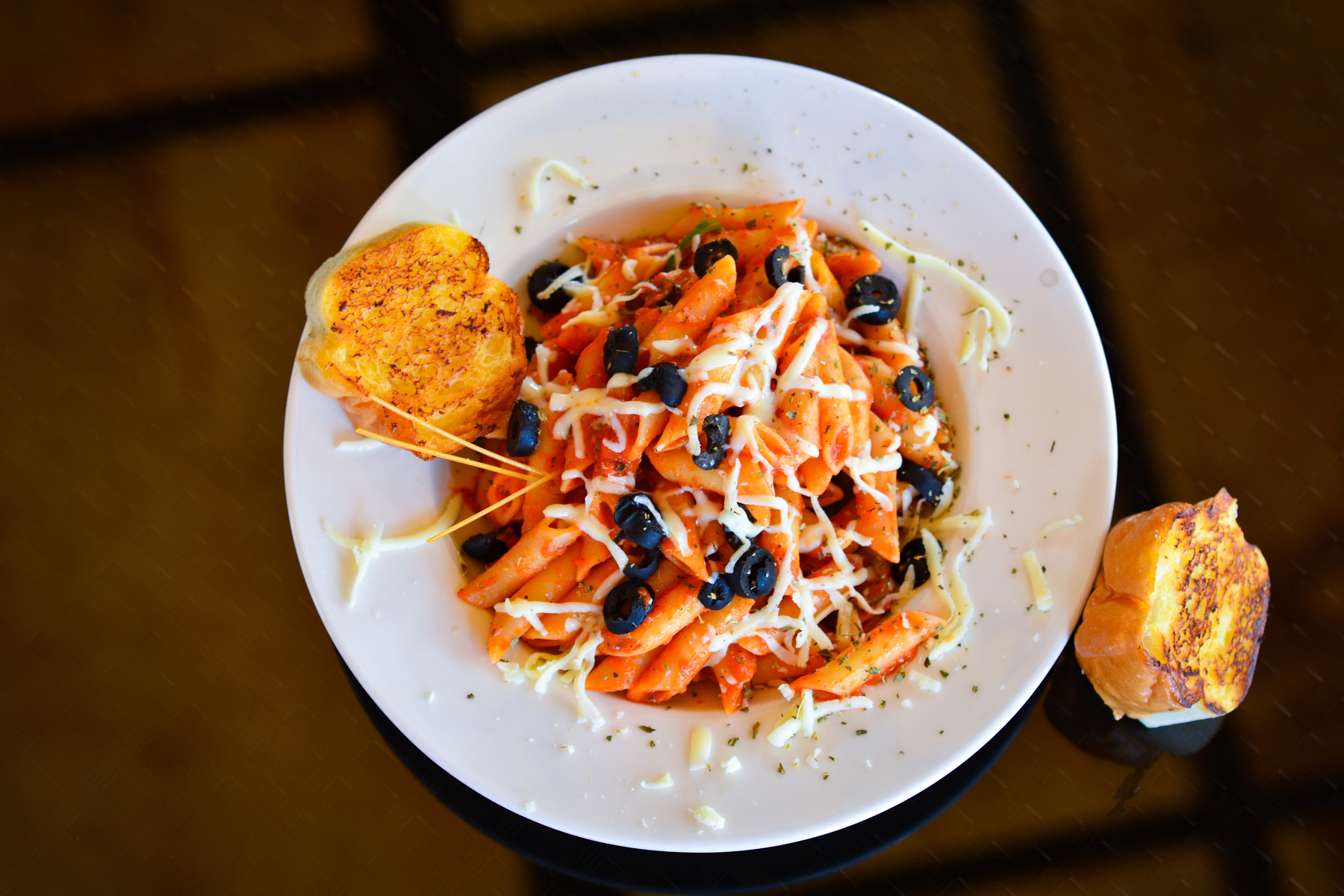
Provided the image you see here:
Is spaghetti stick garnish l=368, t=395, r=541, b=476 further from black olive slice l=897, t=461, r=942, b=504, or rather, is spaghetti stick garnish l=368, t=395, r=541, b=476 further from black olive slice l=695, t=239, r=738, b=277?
black olive slice l=897, t=461, r=942, b=504

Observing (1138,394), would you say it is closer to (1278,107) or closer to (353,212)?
(1278,107)

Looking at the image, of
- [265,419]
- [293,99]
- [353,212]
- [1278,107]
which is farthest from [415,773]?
[1278,107]

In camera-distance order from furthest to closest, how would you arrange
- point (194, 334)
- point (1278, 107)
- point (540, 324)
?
point (1278, 107)
point (194, 334)
point (540, 324)

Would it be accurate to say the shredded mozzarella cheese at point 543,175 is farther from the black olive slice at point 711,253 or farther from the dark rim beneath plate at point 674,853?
the dark rim beneath plate at point 674,853

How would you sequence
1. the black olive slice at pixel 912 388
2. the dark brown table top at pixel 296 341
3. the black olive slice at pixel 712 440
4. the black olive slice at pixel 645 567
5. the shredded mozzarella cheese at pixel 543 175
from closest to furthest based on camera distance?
the black olive slice at pixel 712 440 < the black olive slice at pixel 645 567 < the black olive slice at pixel 912 388 < the shredded mozzarella cheese at pixel 543 175 < the dark brown table top at pixel 296 341

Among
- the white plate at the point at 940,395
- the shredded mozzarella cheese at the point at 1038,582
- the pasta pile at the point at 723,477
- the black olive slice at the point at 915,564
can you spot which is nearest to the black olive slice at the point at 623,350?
the pasta pile at the point at 723,477
